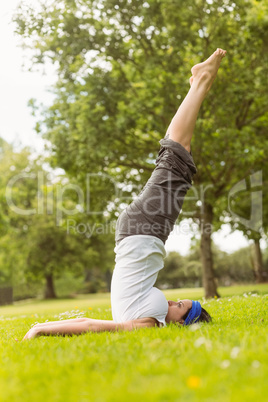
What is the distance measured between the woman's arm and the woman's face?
0.35 metres

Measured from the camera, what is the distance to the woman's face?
15.6 feet

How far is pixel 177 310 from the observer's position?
4785 millimetres

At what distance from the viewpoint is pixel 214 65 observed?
17.8ft

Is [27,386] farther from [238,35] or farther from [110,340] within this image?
[238,35]

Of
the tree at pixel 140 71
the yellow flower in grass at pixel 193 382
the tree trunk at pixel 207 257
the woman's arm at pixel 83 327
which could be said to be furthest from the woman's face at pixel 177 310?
the tree trunk at pixel 207 257

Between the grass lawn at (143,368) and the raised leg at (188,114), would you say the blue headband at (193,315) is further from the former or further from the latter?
the raised leg at (188,114)

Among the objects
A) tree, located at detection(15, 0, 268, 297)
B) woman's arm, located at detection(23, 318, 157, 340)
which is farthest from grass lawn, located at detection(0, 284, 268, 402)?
tree, located at detection(15, 0, 268, 297)

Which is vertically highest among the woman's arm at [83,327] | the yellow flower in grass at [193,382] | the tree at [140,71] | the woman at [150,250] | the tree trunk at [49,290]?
the tree at [140,71]

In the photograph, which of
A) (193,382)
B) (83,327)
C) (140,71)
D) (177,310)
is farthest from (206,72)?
(140,71)

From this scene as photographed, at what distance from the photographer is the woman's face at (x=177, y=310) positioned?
4.75 metres

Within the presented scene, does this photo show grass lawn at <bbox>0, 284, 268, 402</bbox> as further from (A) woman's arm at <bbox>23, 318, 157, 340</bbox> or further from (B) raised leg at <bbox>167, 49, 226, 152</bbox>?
(B) raised leg at <bbox>167, 49, 226, 152</bbox>

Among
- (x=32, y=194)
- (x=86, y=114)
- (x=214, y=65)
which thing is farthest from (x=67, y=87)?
(x=32, y=194)

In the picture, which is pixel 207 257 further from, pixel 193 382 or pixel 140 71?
pixel 193 382

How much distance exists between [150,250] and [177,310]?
2.78 feet
